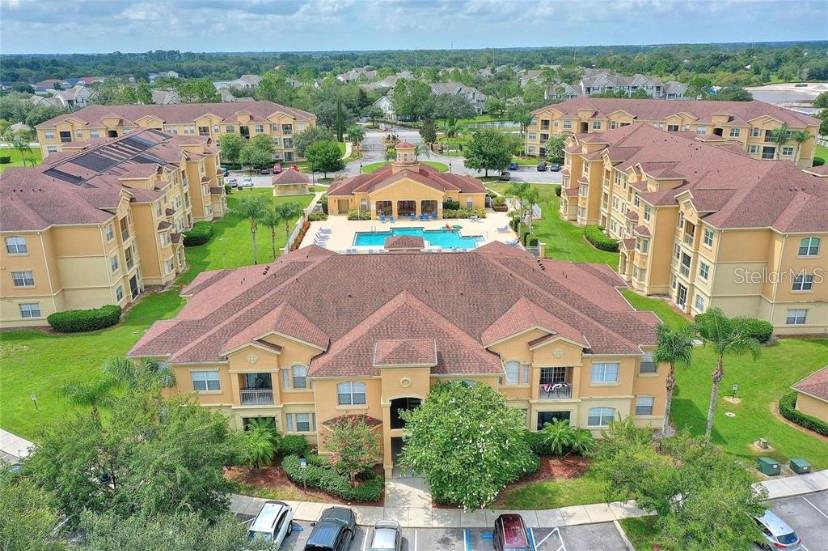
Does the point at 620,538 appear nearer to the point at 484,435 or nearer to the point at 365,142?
the point at 484,435

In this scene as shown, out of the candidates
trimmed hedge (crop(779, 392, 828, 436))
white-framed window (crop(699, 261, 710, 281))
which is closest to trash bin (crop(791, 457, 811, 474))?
trimmed hedge (crop(779, 392, 828, 436))

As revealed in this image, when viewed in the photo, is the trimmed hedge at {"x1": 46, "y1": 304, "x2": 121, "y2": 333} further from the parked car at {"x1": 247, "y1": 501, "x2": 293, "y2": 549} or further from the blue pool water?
the blue pool water

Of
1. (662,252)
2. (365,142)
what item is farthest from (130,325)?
(365,142)

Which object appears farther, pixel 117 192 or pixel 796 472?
pixel 117 192

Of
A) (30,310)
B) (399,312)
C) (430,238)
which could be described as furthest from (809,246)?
(30,310)

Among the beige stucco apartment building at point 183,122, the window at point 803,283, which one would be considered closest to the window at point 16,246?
the window at point 803,283

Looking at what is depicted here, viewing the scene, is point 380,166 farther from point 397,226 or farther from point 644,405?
point 644,405

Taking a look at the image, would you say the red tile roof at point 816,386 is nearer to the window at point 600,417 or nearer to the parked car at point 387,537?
the window at point 600,417
